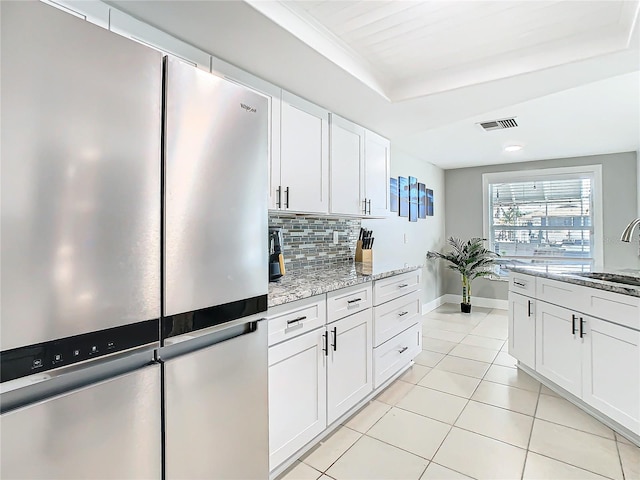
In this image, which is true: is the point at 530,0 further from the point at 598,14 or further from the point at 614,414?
the point at 614,414

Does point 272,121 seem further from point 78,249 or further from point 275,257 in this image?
point 78,249

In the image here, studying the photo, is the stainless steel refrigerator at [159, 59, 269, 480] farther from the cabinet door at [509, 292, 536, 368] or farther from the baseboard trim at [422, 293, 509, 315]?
the baseboard trim at [422, 293, 509, 315]

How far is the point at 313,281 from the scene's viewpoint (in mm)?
2184

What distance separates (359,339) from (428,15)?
1.88 metres

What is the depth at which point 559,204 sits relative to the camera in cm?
509

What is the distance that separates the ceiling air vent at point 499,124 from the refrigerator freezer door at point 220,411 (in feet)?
10.2

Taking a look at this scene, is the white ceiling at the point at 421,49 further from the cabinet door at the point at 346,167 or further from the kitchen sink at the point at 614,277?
the kitchen sink at the point at 614,277

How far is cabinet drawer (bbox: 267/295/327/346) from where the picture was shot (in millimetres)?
1649

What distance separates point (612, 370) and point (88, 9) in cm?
320

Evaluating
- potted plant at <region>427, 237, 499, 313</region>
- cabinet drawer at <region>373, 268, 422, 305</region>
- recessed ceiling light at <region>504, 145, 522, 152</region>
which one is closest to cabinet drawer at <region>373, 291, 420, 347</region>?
cabinet drawer at <region>373, 268, 422, 305</region>

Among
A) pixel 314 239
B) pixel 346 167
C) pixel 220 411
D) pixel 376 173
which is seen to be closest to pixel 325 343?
pixel 220 411

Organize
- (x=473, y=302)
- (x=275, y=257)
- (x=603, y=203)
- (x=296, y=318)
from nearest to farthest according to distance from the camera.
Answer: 1. (x=296, y=318)
2. (x=275, y=257)
3. (x=603, y=203)
4. (x=473, y=302)

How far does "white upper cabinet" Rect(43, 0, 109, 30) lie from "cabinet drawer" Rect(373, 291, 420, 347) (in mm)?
2141

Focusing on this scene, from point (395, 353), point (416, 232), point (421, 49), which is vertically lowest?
point (395, 353)
